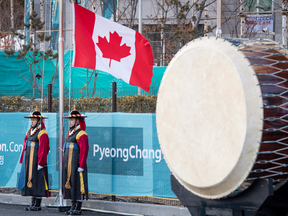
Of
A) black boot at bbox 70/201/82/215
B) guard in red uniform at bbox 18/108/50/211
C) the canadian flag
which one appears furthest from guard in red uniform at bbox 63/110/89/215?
the canadian flag

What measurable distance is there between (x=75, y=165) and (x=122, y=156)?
2.88 ft

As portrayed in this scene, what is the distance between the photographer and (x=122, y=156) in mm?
7320

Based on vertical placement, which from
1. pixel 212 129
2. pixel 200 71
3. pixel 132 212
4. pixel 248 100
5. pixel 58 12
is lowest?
pixel 132 212

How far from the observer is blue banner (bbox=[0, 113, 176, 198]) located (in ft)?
23.0

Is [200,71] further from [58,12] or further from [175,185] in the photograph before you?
[58,12]

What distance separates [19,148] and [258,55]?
6070 mm

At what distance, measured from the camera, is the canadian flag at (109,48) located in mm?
6801

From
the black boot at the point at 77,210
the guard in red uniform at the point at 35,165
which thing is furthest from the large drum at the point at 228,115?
the guard in red uniform at the point at 35,165

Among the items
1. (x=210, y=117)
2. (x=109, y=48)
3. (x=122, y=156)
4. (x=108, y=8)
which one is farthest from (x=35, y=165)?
(x=108, y=8)

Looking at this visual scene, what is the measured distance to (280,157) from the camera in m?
3.37

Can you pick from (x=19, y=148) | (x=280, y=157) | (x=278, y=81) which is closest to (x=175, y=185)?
(x=280, y=157)

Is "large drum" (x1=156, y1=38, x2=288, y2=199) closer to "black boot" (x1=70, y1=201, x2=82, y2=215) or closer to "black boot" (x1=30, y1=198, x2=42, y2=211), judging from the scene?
"black boot" (x1=70, y1=201, x2=82, y2=215)

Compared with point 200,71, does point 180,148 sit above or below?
below

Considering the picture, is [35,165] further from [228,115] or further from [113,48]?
[228,115]
